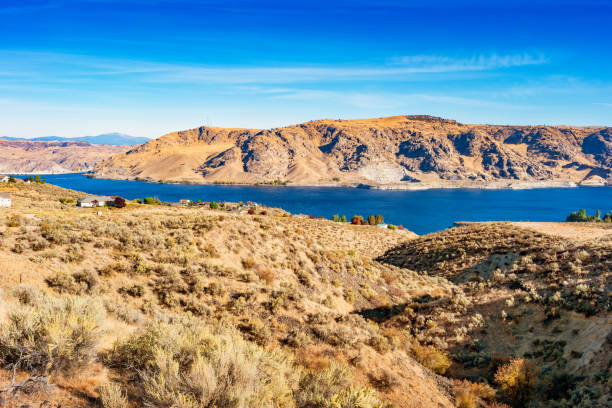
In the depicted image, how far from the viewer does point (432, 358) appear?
15.3 meters

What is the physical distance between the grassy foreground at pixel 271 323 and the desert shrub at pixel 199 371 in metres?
Answer: 0.04

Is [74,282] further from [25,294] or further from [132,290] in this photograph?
[25,294]

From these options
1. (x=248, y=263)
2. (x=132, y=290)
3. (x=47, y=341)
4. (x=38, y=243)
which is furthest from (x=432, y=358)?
(x=38, y=243)

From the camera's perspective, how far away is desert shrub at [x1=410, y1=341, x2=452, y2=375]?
48.4 feet

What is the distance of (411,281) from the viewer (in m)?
27.2

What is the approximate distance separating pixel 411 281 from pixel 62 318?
2491cm

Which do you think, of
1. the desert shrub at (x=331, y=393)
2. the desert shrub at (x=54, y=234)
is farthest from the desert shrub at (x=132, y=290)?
the desert shrub at (x=331, y=393)

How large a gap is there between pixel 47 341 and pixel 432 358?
15.1 metres

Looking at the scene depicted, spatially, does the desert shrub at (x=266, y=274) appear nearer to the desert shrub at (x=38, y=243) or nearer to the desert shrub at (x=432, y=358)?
the desert shrub at (x=432, y=358)

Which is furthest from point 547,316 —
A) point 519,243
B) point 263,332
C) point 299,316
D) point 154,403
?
point 154,403

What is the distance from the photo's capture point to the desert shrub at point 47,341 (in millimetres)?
6867

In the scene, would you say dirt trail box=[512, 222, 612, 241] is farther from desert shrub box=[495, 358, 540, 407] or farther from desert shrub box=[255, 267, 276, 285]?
desert shrub box=[255, 267, 276, 285]

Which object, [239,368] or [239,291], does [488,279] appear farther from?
[239,368]

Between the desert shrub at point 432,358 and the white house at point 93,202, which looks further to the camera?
the white house at point 93,202
